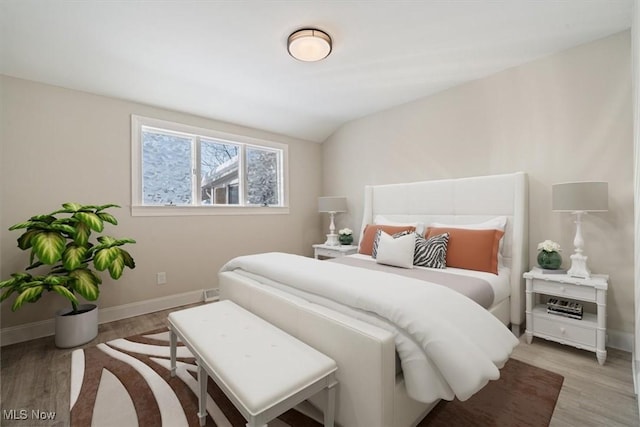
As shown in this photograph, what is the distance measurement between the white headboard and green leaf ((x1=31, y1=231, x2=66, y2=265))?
3250 millimetres

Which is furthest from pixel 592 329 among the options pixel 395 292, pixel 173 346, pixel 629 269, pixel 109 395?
pixel 109 395

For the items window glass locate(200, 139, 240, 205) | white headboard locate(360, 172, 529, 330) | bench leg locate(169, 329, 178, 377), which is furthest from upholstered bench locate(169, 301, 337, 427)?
window glass locate(200, 139, 240, 205)

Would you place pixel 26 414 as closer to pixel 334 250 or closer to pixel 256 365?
pixel 256 365

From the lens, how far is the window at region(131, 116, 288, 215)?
315cm

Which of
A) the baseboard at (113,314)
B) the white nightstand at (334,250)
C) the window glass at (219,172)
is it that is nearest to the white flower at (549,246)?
the white nightstand at (334,250)

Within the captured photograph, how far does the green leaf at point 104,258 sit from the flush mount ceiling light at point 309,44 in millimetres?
2298

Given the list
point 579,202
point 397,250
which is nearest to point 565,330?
point 579,202

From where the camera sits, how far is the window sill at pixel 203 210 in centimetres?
309

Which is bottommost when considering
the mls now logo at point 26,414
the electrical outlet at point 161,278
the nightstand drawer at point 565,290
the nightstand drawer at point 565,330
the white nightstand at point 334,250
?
the mls now logo at point 26,414

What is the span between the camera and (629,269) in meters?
2.15

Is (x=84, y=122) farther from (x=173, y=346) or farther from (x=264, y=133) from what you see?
(x=173, y=346)

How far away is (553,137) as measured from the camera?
8.14ft

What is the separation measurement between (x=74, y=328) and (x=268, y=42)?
290 cm

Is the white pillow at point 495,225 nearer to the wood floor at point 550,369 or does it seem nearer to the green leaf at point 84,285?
the wood floor at point 550,369
